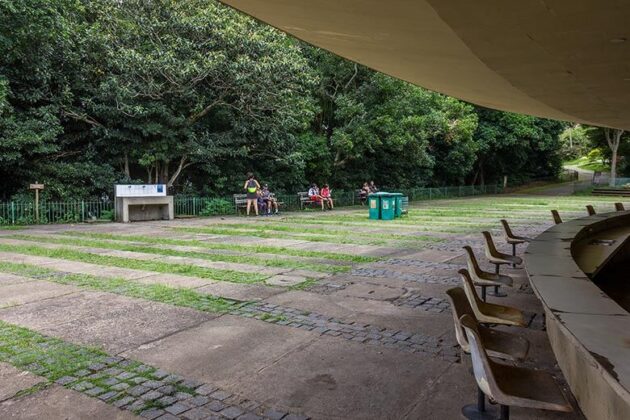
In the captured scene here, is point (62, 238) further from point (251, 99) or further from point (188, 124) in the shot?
point (251, 99)

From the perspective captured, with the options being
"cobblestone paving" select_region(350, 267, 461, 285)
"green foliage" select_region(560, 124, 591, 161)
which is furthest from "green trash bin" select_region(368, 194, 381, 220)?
"green foliage" select_region(560, 124, 591, 161)

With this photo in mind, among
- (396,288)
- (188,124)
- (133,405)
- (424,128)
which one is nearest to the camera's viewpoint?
(133,405)

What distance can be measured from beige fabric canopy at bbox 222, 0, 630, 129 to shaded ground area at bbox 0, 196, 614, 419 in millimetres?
3100

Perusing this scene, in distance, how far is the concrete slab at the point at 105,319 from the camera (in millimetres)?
5004

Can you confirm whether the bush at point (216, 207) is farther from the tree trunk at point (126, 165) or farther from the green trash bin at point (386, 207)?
the green trash bin at point (386, 207)

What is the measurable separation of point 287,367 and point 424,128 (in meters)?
24.8

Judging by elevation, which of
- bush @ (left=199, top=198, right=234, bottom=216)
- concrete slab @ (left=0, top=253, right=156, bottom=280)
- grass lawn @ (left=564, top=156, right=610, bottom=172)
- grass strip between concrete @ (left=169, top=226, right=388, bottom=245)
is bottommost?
→ concrete slab @ (left=0, top=253, right=156, bottom=280)

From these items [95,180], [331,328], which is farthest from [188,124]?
[331,328]

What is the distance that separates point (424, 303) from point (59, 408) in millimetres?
4306

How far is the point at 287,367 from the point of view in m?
4.25

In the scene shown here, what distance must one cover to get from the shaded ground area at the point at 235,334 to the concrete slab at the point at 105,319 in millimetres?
23

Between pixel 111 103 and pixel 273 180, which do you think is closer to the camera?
pixel 111 103

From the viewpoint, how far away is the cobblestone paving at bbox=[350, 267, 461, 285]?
7660 millimetres

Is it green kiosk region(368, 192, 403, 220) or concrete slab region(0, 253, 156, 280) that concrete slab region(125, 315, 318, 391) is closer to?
concrete slab region(0, 253, 156, 280)
